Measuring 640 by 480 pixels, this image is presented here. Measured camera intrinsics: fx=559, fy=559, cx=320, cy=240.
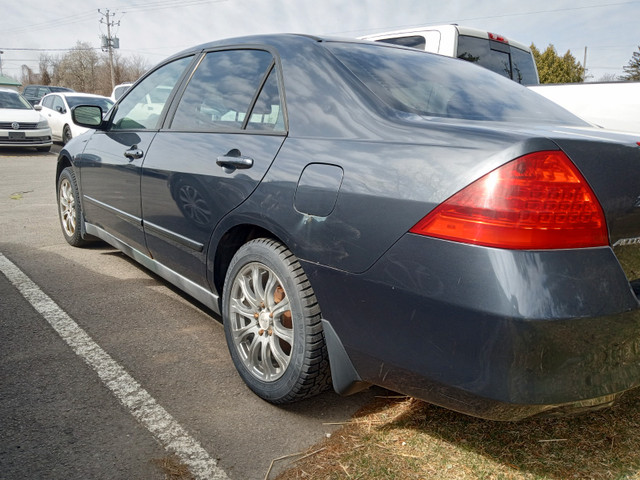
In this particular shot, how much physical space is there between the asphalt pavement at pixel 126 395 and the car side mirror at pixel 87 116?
1148mm

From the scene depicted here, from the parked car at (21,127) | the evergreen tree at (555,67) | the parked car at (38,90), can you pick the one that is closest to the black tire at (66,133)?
the parked car at (21,127)

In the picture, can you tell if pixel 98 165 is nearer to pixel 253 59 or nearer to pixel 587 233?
pixel 253 59

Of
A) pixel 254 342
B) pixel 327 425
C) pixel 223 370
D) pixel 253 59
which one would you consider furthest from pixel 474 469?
pixel 253 59

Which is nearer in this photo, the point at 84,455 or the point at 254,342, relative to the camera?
the point at 84,455

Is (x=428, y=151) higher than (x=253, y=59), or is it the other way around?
(x=253, y=59)

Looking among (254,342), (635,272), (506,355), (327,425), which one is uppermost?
(635,272)

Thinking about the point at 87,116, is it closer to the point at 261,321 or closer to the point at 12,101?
the point at 261,321

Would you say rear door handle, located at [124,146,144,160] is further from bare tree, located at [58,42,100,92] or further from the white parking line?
bare tree, located at [58,42,100,92]

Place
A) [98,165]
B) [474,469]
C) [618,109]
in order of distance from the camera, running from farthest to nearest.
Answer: [618,109], [98,165], [474,469]

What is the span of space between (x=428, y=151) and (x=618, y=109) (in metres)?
3.61

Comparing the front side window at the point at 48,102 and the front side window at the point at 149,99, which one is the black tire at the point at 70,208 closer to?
the front side window at the point at 149,99

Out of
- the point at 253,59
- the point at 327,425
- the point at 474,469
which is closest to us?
the point at 474,469

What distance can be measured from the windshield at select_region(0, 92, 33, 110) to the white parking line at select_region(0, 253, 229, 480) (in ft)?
42.7

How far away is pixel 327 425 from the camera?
2.38 metres
